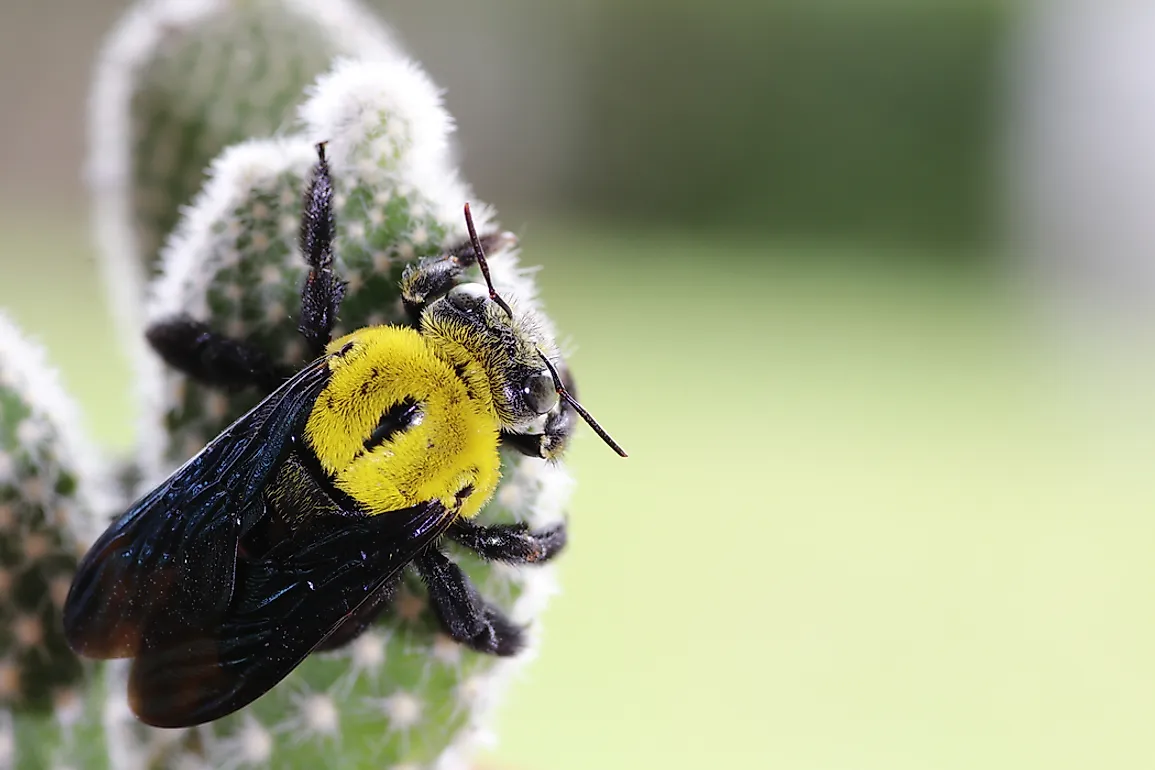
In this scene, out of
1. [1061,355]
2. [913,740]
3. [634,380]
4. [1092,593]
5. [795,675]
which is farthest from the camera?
[1061,355]

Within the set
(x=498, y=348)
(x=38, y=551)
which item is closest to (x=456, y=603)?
(x=498, y=348)

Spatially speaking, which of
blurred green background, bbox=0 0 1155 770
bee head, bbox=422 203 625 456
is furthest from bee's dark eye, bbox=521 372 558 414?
blurred green background, bbox=0 0 1155 770

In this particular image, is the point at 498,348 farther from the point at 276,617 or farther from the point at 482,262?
the point at 276,617

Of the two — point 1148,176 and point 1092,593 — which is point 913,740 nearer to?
point 1092,593

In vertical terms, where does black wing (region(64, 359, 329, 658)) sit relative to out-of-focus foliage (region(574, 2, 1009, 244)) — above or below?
above

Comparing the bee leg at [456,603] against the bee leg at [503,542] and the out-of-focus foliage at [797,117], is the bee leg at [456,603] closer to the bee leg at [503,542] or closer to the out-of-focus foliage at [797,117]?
the bee leg at [503,542]

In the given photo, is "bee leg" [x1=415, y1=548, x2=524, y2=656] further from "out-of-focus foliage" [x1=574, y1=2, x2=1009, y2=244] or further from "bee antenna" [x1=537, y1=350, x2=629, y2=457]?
"out-of-focus foliage" [x1=574, y1=2, x2=1009, y2=244]

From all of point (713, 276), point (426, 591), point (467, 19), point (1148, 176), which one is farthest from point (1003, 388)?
point (426, 591)
